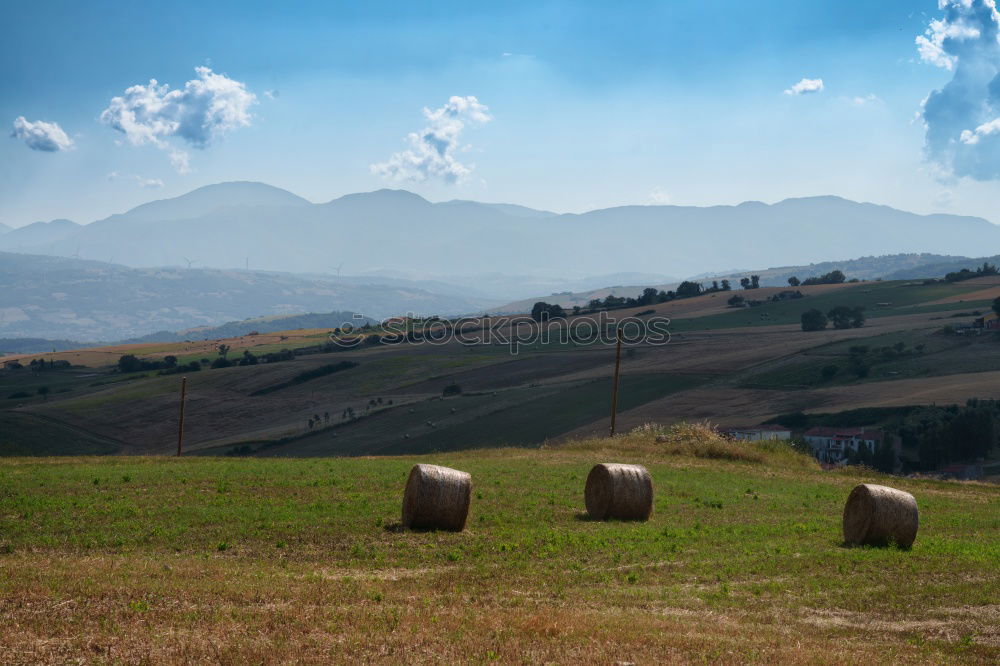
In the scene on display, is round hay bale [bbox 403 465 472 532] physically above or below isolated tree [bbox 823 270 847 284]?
below

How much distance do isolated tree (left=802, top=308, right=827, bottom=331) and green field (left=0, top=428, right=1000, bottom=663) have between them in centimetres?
9344

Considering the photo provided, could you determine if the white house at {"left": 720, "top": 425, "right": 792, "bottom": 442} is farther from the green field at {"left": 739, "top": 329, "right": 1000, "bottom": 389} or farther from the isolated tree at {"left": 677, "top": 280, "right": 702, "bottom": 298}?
the isolated tree at {"left": 677, "top": 280, "right": 702, "bottom": 298}

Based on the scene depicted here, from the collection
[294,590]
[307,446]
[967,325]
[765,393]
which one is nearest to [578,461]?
[294,590]

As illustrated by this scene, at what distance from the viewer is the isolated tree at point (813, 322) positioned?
399ft

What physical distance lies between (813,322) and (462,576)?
112437mm

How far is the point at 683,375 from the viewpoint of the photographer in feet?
319

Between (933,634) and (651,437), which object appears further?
(651,437)

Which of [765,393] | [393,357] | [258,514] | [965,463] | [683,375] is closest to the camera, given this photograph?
[258,514]

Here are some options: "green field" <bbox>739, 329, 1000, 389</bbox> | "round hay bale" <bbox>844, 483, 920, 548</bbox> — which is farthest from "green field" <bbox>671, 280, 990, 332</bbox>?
"round hay bale" <bbox>844, 483, 920, 548</bbox>

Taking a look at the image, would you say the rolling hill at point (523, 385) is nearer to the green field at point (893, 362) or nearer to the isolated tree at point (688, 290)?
the green field at point (893, 362)

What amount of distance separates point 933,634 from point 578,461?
23.9 meters

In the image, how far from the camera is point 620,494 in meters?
24.4

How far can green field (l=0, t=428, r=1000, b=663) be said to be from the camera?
1205 centimetres

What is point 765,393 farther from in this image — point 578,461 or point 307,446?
point 578,461
